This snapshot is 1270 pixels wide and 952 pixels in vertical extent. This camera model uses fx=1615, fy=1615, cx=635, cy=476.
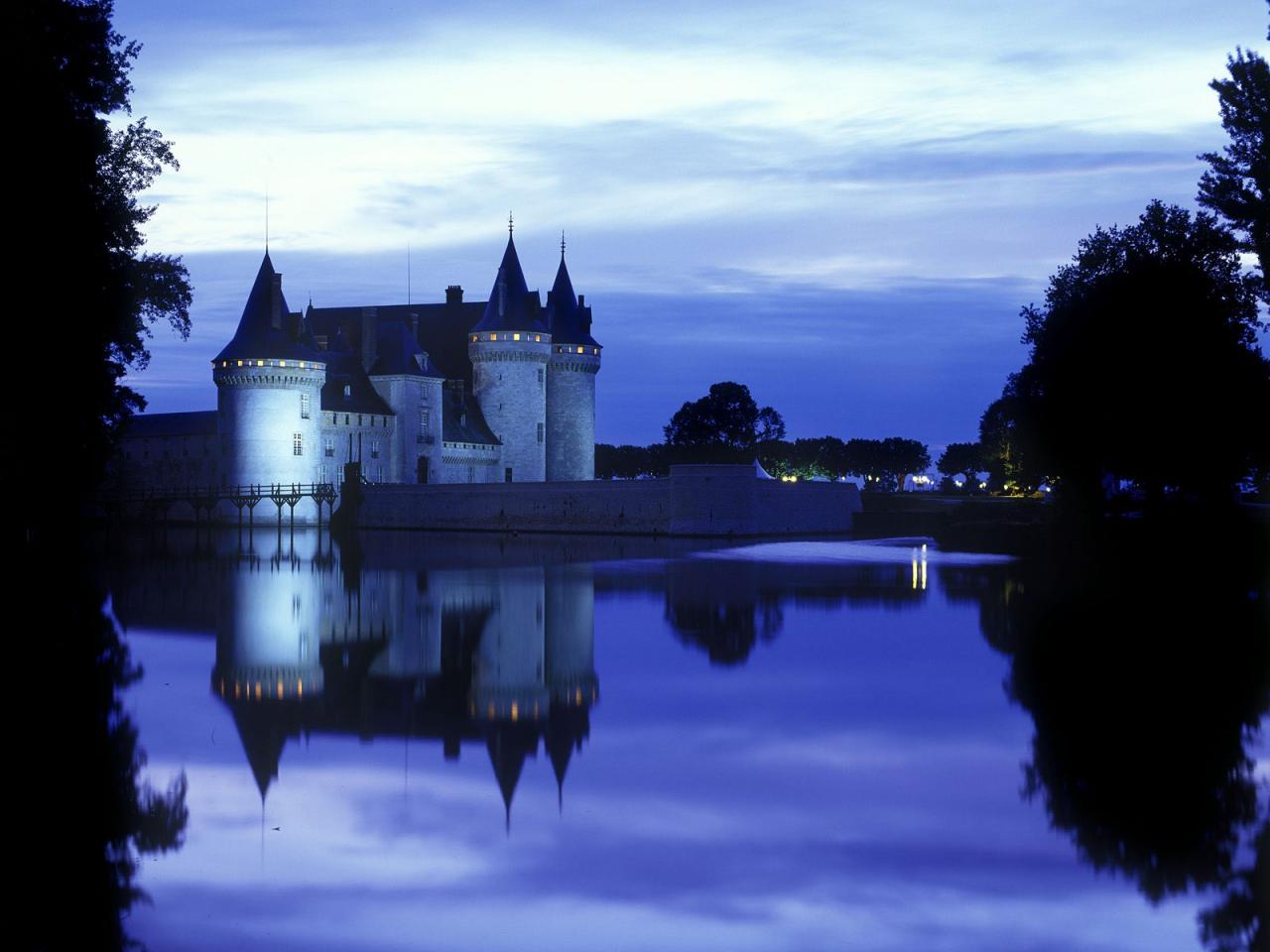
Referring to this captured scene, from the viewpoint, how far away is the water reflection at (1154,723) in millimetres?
7371

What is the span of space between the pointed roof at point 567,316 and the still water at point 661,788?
54.4 meters

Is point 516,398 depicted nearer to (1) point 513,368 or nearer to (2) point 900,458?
(1) point 513,368

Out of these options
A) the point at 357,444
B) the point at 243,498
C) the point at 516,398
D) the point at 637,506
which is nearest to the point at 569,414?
the point at 516,398

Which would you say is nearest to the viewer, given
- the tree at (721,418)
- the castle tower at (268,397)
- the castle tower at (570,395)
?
the castle tower at (268,397)

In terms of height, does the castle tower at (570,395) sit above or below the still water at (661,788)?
above

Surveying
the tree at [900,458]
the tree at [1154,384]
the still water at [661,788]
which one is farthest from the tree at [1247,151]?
the tree at [900,458]

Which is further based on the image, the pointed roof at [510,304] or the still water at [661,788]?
the pointed roof at [510,304]

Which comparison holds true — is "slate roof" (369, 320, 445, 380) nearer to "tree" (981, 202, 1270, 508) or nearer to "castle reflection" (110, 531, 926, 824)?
"castle reflection" (110, 531, 926, 824)

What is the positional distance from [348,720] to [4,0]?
10.7 meters

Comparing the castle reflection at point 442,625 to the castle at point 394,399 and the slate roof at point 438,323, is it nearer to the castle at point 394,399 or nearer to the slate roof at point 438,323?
the castle at point 394,399

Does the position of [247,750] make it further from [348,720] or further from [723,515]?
[723,515]

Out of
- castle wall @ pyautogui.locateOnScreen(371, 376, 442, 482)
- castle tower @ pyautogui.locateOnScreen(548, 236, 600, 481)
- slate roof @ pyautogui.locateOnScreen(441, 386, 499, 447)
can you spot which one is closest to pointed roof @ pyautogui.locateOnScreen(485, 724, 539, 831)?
castle wall @ pyautogui.locateOnScreen(371, 376, 442, 482)

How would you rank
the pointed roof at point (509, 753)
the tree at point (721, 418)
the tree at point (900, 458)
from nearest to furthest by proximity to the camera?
the pointed roof at point (509, 753) → the tree at point (721, 418) → the tree at point (900, 458)

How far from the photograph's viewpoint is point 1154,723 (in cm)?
1110
